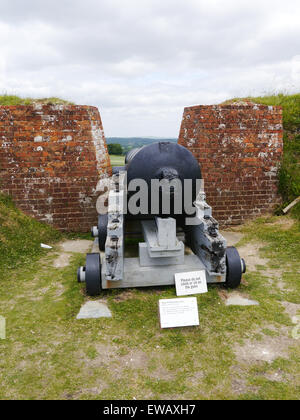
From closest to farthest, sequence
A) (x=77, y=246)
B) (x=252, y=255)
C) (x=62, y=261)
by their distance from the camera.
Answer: (x=62, y=261) → (x=252, y=255) → (x=77, y=246)

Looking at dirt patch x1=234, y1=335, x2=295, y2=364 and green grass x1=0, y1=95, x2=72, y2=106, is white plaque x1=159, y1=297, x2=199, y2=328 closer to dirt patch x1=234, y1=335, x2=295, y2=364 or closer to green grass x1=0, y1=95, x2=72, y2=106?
dirt patch x1=234, y1=335, x2=295, y2=364

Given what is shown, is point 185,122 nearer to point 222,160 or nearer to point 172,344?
point 222,160

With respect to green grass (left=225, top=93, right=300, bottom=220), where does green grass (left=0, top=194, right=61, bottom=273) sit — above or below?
below

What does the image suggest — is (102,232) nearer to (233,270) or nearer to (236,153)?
(233,270)

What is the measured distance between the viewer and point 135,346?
2840 mm

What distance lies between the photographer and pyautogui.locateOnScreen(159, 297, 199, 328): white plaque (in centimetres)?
307

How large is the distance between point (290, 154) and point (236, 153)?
1.30 metres

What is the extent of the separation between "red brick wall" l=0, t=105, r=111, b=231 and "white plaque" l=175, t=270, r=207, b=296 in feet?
9.41

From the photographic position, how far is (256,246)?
17.6 feet

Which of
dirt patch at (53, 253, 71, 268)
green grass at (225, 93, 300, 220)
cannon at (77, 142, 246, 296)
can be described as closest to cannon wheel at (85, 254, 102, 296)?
cannon at (77, 142, 246, 296)

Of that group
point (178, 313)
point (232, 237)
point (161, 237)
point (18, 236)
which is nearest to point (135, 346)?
point (178, 313)

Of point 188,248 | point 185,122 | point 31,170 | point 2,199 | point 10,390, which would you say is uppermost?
point 185,122
